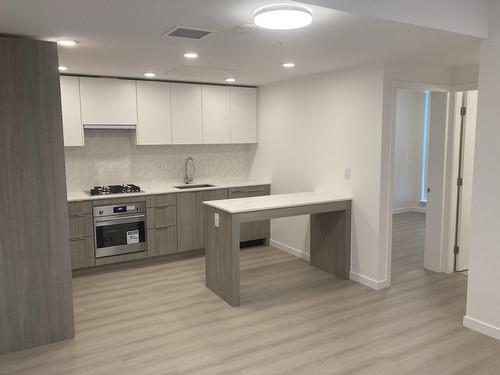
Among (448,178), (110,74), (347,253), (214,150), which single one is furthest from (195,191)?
(448,178)

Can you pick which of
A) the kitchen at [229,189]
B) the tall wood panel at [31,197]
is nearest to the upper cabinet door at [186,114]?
the kitchen at [229,189]

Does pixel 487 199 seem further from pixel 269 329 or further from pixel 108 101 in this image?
pixel 108 101

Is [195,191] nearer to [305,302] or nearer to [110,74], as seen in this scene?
[110,74]

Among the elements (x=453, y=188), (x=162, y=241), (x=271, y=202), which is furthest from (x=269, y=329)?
(x=453, y=188)

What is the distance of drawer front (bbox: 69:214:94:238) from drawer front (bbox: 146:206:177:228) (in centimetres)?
68

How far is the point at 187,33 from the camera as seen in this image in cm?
290

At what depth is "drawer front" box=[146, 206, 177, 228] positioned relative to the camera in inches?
200

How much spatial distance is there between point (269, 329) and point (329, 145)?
2261 mm

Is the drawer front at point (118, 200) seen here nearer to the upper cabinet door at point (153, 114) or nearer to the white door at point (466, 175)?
the upper cabinet door at point (153, 114)

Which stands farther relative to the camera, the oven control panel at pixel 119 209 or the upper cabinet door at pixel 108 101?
the upper cabinet door at pixel 108 101

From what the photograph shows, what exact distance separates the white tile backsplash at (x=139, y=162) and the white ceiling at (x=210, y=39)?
3.38ft

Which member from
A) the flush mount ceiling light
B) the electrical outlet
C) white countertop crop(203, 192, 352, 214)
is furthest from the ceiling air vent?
the electrical outlet

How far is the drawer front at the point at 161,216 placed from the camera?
5082 mm

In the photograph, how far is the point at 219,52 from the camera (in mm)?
3607
